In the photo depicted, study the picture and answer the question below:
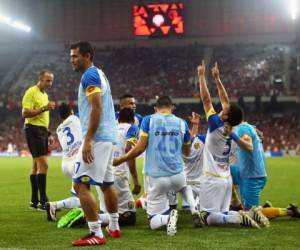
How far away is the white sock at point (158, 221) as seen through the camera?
6.71 meters

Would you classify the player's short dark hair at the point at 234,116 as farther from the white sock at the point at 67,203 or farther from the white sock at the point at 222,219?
the white sock at the point at 67,203

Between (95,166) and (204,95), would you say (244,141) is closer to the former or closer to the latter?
(204,95)

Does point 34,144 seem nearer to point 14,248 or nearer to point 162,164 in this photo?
point 162,164

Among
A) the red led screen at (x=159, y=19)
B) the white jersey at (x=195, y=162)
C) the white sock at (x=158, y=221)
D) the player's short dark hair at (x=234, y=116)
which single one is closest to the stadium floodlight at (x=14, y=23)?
the red led screen at (x=159, y=19)

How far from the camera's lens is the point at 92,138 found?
19.2ft

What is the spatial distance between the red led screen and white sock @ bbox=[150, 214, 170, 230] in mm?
35351

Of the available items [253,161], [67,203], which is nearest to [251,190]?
[253,161]

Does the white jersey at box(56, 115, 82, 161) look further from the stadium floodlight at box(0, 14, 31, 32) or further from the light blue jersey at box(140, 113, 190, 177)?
the stadium floodlight at box(0, 14, 31, 32)

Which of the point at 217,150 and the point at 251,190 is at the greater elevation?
the point at 217,150

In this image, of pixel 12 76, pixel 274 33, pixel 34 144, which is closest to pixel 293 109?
pixel 274 33

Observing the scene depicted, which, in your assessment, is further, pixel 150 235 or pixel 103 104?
pixel 150 235

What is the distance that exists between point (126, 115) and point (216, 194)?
1.67 metres

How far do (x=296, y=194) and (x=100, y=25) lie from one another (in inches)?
1385

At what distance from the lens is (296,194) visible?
11.5 metres
